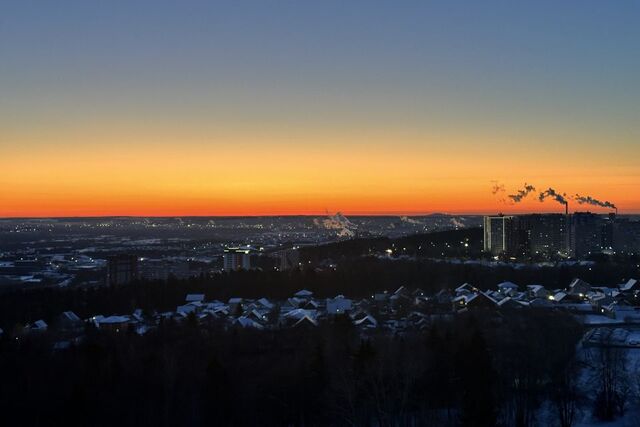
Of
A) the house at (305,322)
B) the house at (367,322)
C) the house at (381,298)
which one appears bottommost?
the house at (381,298)

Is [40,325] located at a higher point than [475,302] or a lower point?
lower

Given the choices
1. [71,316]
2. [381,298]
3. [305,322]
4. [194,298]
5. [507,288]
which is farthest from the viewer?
[507,288]

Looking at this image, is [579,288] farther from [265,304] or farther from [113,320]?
[113,320]

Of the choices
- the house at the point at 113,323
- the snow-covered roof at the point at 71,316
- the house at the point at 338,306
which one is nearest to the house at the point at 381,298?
the house at the point at 338,306

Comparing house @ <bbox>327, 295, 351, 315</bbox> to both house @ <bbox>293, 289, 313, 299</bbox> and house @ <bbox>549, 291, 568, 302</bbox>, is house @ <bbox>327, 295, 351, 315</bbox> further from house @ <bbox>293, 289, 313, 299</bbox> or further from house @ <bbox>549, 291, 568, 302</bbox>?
house @ <bbox>549, 291, 568, 302</bbox>

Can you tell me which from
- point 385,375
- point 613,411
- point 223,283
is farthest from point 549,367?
point 223,283

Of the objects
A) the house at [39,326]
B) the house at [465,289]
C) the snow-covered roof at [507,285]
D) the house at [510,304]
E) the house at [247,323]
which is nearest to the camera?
the house at [247,323]

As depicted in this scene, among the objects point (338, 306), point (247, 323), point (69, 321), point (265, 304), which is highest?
point (247, 323)

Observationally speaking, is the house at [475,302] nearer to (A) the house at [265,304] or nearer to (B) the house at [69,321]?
(A) the house at [265,304]

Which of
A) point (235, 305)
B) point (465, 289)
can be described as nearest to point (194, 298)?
point (235, 305)

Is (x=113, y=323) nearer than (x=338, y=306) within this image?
Yes
